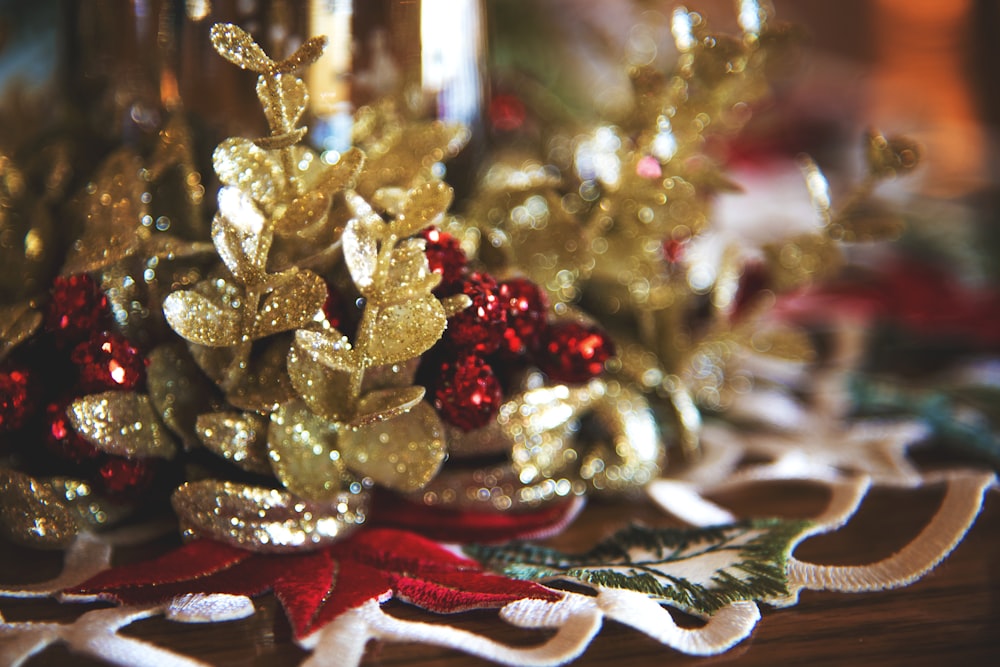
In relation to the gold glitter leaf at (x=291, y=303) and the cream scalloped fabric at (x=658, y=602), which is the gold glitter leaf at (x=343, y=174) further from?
the cream scalloped fabric at (x=658, y=602)

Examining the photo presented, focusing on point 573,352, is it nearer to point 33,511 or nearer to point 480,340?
point 480,340

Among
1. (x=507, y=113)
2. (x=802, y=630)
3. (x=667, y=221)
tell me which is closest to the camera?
(x=802, y=630)

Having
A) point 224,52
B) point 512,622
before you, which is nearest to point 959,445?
point 512,622

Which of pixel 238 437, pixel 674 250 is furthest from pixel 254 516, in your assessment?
pixel 674 250

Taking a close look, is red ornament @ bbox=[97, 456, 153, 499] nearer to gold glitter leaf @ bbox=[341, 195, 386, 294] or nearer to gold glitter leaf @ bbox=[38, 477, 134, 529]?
gold glitter leaf @ bbox=[38, 477, 134, 529]

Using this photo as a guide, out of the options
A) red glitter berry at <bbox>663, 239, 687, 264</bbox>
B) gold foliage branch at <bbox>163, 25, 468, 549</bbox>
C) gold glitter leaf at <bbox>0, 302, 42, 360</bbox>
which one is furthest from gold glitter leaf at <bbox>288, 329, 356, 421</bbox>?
red glitter berry at <bbox>663, 239, 687, 264</bbox>

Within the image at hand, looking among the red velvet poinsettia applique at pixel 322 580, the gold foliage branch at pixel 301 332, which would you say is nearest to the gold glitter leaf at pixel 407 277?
the gold foliage branch at pixel 301 332

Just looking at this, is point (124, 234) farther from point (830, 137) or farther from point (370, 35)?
point (830, 137)
